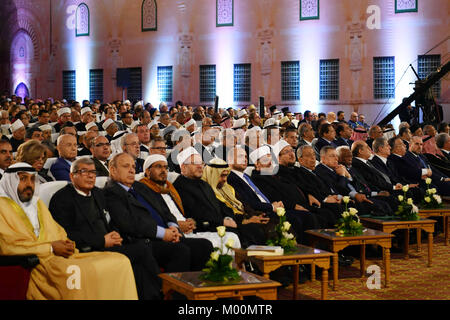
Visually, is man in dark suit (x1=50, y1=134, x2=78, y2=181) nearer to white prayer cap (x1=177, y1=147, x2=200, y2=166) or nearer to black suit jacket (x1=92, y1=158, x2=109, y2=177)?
black suit jacket (x1=92, y1=158, x2=109, y2=177)

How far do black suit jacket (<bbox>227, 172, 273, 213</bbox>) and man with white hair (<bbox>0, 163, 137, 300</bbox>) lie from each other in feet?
9.22

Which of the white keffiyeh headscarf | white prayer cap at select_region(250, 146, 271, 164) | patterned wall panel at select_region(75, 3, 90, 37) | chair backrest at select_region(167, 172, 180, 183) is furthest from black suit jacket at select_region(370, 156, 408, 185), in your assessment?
patterned wall panel at select_region(75, 3, 90, 37)

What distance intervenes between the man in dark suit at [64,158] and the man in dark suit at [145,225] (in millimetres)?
1474

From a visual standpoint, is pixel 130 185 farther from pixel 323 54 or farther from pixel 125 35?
pixel 125 35

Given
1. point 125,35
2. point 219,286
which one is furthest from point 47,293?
point 125,35

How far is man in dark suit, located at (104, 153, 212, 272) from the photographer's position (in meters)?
5.95

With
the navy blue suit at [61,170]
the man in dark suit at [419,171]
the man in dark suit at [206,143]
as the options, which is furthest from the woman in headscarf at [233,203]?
the man in dark suit at [419,171]

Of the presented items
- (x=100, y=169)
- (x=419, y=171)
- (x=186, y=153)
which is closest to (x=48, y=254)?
(x=186, y=153)

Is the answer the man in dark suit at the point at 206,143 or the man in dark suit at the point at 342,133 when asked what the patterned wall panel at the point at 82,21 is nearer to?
the man in dark suit at the point at 342,133

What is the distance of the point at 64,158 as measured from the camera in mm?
7859

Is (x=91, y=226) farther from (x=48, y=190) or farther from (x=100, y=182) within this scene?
(x=100, y=182)

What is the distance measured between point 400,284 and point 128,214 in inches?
118

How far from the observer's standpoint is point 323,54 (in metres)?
24.5
